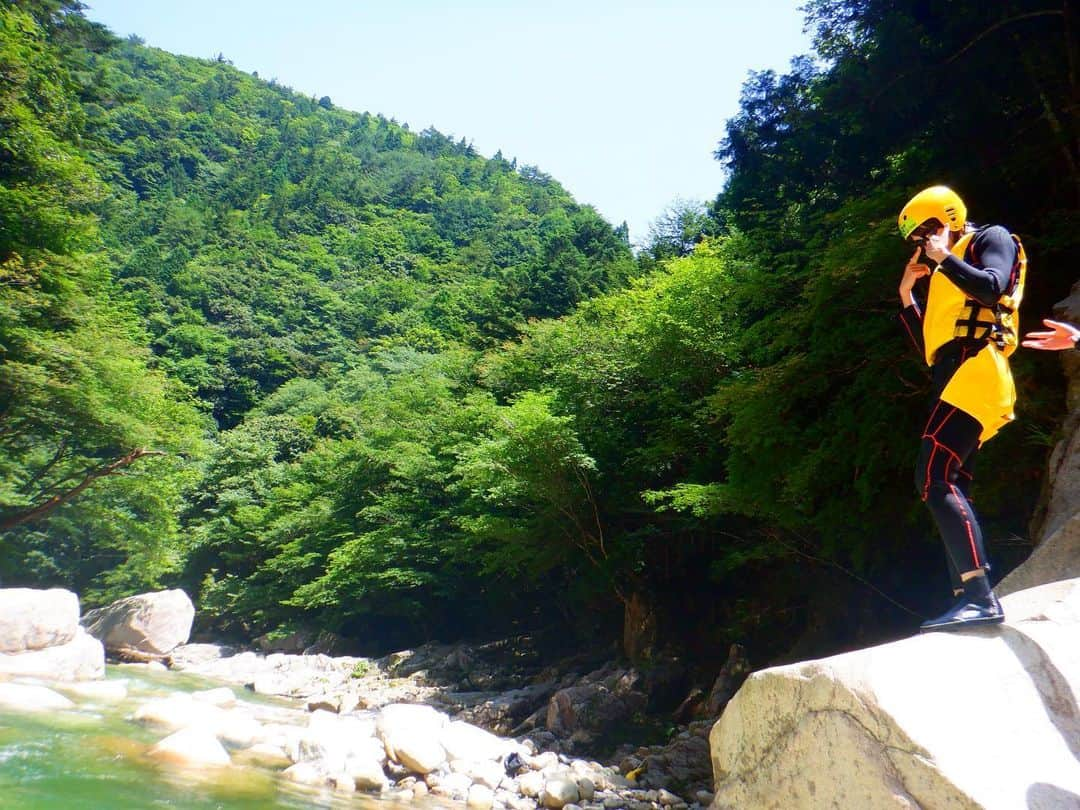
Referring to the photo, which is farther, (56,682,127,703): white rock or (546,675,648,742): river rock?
(546,675,648,742): river rock

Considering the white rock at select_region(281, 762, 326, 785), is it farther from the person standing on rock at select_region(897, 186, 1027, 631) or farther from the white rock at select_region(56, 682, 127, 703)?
the person standing on rock at select_region(897, 186, 1027, 631)

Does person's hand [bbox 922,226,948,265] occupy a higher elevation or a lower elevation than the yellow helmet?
lower

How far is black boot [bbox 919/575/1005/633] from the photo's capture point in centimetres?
322

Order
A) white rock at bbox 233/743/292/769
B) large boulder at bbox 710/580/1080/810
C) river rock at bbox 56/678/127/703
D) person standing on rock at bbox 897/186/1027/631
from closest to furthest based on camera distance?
large boulder at bbox 710/580/1080/810 < person standing on rock at bbox 897/186/1027/631 < white rock at bbox 233/743/292/769 < river rock at bbox 56/678/127/703

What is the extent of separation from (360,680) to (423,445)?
7.76m

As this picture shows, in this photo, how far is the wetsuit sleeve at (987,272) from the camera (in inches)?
124

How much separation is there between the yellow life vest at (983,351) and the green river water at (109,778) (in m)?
7.66

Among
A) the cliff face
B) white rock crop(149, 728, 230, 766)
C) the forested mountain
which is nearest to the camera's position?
the cliff face

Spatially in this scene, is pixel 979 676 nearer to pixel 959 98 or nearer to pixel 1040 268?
pixel 1040 268

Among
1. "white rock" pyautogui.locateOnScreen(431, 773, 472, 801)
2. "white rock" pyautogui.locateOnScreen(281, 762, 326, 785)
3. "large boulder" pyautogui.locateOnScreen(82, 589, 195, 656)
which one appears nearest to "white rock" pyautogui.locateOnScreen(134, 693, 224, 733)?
"white rock" pyautogui.locateOnScreen(281, 762, 326, 785)

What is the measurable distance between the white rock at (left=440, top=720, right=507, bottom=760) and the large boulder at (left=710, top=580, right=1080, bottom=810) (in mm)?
8528

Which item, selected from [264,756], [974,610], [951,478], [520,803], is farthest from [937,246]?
[264,756]

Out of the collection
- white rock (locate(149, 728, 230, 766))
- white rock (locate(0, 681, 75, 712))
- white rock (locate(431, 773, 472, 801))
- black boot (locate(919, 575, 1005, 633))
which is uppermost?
black boot (locate(919, 575, 1005, 633))

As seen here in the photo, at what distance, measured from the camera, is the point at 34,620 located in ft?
52.2
